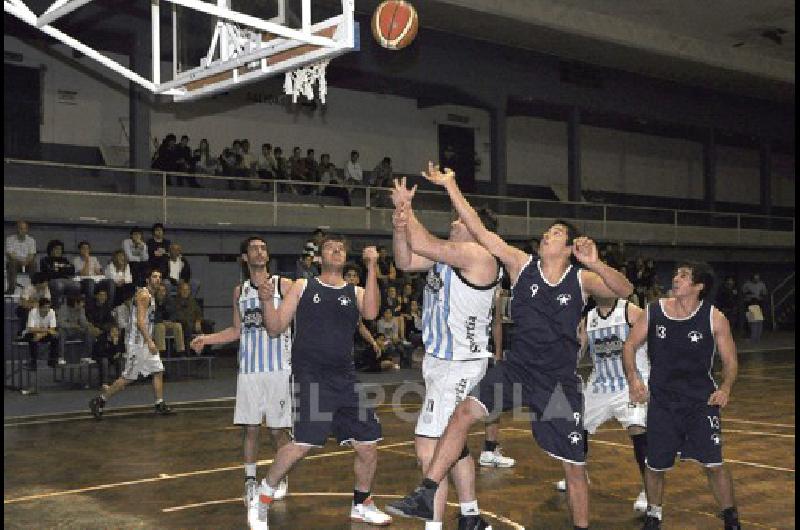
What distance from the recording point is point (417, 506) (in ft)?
17.0

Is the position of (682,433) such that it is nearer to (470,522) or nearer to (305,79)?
(470,522)

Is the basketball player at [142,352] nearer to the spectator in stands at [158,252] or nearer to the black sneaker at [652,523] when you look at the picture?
the spectator in stands at [158,252]

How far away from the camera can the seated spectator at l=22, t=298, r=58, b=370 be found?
13117 millimetres

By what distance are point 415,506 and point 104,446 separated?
531 cm

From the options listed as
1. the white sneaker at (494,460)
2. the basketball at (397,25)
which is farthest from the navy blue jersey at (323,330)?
the basketball at (397,25)

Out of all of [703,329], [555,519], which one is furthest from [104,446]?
[703,329]

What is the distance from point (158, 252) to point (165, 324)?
51.1 inches

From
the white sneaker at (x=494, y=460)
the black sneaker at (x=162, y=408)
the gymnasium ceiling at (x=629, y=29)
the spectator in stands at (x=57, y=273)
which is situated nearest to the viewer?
the white sneaker at (x=494, y=460)

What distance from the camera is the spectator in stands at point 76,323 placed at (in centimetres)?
1382

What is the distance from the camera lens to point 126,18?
17500mm

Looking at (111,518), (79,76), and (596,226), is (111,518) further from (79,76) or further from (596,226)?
(596,226)

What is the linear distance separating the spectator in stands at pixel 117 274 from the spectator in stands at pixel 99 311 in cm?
26

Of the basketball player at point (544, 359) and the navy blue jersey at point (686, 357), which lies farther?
the navy blue jersey at point (686, 357)

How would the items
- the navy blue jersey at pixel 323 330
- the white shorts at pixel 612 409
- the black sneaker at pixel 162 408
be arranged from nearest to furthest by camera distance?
1. the navy blue jersey at pixel 323 330
2. the white shorts at pixel 612 409
3. the black sneaker at pixel 162 408
